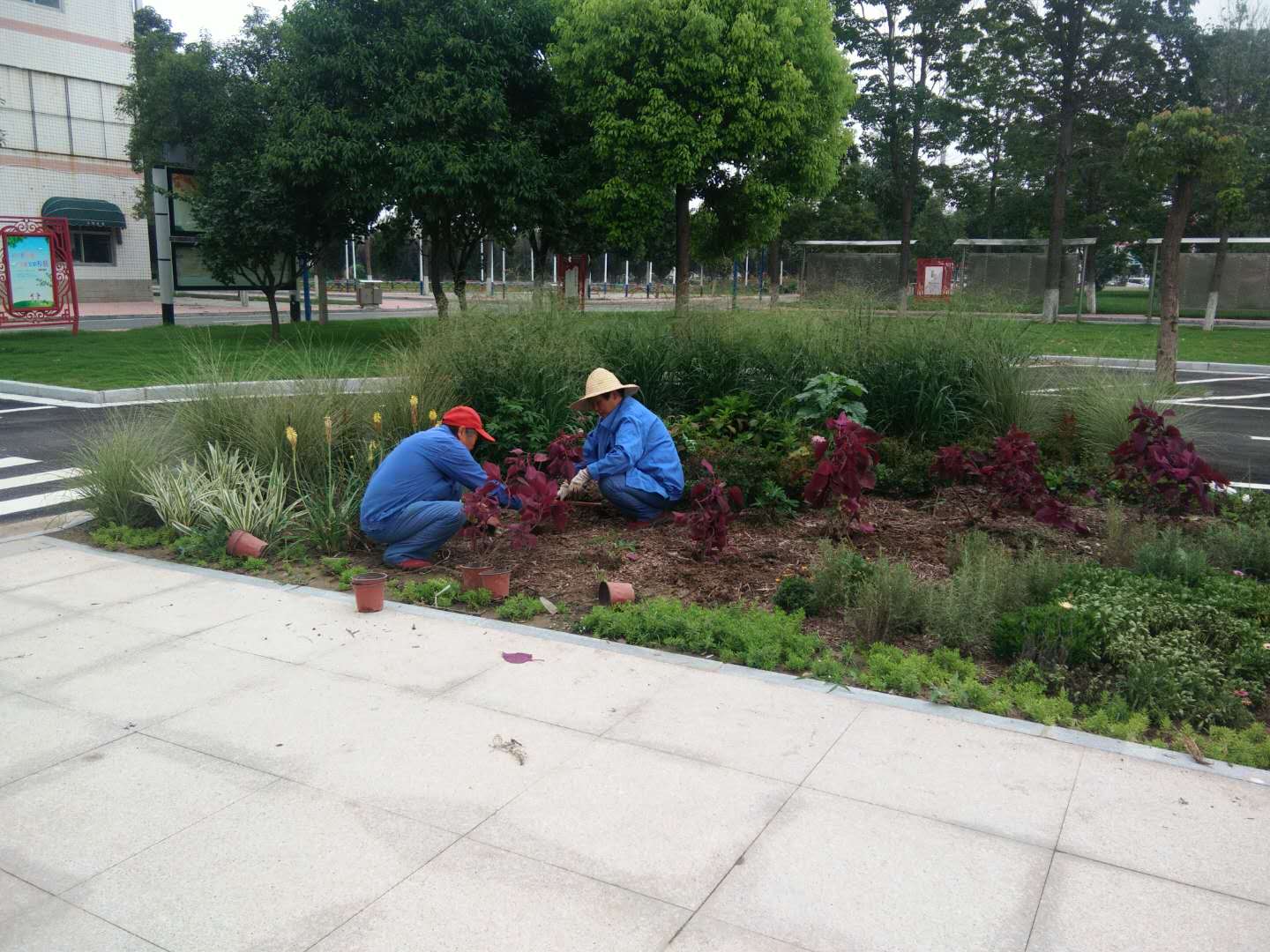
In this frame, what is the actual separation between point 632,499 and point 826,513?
1406 mm

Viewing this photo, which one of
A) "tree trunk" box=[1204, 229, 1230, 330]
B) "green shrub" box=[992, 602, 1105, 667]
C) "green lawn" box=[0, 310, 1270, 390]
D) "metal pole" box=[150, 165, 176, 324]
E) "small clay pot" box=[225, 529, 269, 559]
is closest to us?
"green shrub" box=[992, 602, 1105, 667]

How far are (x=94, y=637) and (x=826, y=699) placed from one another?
3.73 meters

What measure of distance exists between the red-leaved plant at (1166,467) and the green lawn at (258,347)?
252cm

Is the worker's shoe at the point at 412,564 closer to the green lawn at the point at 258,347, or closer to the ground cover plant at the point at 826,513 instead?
the ground cover plant at the point at 826,513

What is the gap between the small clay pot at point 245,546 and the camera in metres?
6.55

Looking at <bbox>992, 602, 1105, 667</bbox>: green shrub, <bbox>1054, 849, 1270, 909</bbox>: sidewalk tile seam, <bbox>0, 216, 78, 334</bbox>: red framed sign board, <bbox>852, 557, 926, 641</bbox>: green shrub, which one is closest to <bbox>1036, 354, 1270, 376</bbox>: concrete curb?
<bbox>852, 557, 926, 641</bbox>: green shrub

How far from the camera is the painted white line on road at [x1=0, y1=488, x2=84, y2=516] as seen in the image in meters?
8.21

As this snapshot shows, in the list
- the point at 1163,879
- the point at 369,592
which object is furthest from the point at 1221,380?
the point at 1163,879

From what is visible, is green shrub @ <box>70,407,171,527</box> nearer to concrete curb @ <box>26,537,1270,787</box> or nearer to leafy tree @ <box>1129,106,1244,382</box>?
concrete curb @ <box>26,537,1270,787</box>

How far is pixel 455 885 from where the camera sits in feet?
9.84

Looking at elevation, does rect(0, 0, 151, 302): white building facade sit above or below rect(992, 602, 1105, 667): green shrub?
above

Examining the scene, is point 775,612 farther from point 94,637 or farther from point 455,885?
point 94,637

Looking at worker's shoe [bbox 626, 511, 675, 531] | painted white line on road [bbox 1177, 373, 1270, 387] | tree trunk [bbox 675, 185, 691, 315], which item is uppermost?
tree trunk [bbox 675, 185, 691, 315]

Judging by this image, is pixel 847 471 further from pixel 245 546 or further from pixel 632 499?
pixel 245 546
